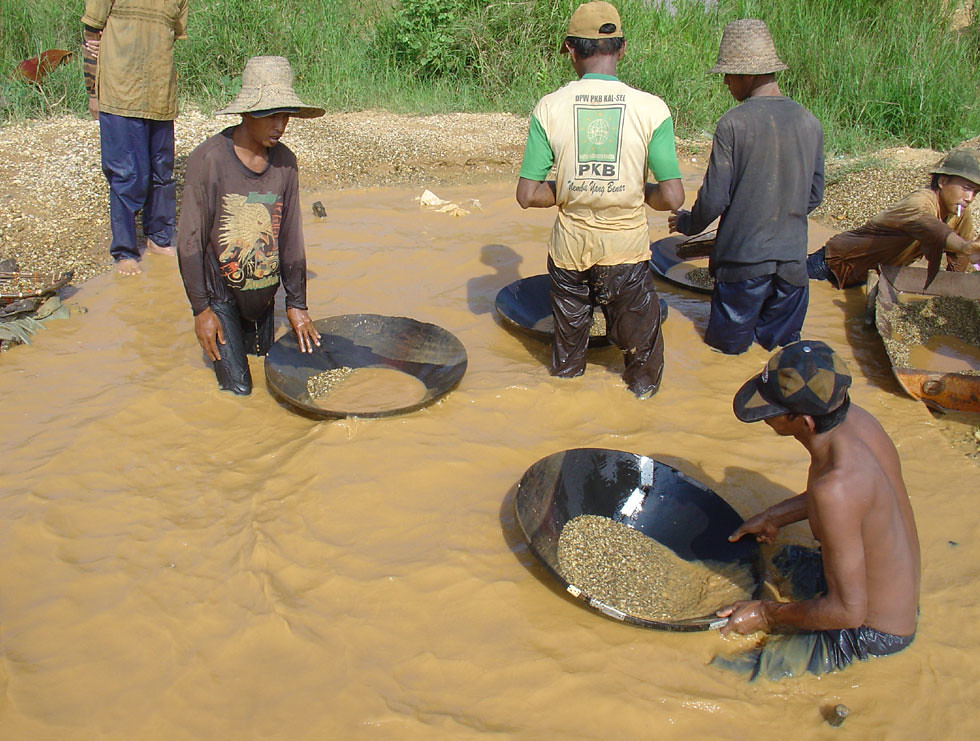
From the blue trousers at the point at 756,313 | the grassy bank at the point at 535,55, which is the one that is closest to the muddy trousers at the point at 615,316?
the blue trousers at the point at 756,313

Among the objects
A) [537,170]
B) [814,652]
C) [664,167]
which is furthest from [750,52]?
[814,652]

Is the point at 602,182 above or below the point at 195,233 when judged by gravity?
above

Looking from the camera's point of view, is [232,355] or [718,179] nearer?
[232,355]

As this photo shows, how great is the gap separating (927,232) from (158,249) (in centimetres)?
565

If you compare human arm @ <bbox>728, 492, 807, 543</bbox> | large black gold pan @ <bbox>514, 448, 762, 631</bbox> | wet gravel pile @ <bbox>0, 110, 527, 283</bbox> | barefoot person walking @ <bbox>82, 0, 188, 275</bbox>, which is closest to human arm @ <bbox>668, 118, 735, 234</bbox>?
large black gold pan @ <bbox>514, 448, 762, 631</bbox>

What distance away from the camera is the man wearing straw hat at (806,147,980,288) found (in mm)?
5059

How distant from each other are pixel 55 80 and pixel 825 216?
8.13 metres

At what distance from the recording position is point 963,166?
503cm

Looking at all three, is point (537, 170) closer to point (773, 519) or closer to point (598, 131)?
point (598, 131)

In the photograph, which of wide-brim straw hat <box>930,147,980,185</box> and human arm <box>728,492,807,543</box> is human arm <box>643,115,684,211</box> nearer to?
human arm <box>728,492,807,543</box>

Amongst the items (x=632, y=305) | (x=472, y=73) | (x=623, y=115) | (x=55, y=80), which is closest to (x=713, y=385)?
(x=632, y=305)

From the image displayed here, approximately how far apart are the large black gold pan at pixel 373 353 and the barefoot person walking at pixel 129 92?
7.34ft

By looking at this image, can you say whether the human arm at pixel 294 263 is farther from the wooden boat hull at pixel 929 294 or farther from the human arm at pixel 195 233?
the wooden boat hull at pixel 929 294

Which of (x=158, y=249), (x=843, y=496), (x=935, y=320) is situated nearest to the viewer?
(x=843, y=496)
